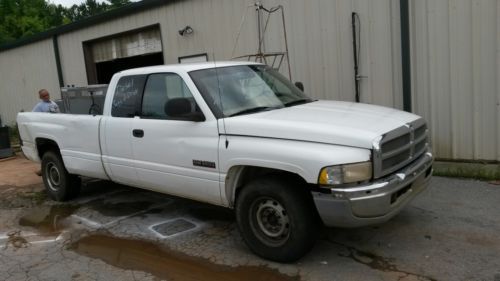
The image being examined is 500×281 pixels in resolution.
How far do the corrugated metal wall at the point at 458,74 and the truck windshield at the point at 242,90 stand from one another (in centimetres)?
289

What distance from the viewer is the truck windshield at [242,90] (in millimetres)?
4961

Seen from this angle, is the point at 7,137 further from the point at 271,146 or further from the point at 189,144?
the point at 271,146

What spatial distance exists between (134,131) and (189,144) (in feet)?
3.17

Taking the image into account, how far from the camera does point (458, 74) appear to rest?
729cm

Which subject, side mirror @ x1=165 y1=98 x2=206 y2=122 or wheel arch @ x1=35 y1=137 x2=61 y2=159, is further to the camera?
wheel arch @ x1=35 y1=137 x2=61 y2=159

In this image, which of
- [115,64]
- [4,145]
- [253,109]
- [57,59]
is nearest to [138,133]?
[253,109]

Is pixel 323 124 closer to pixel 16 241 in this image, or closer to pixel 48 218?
pixel 16 241

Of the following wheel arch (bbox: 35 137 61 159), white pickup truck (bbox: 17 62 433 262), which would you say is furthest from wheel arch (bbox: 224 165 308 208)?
wheel arch (bbox: 35 137 61 159)

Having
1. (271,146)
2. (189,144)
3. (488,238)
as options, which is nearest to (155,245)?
(189,144)

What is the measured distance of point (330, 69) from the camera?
343 inches

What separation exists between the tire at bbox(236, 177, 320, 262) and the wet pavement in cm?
17

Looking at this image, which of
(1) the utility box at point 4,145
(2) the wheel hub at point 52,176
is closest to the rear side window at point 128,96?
(2) the wheel hub at point 52,176

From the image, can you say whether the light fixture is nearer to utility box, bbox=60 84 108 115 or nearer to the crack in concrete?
utility box, bbox=60 84 108 115

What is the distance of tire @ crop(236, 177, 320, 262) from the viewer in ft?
13.9
